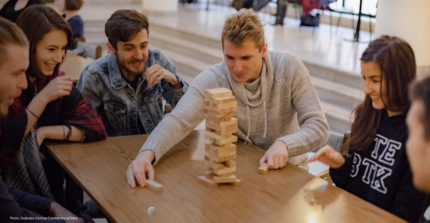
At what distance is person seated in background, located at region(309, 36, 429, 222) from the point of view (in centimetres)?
169

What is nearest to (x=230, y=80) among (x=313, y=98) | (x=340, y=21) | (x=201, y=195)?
(x=313, y=98)

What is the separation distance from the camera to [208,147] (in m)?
1.66

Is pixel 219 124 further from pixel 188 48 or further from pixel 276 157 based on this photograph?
pixel 188 48

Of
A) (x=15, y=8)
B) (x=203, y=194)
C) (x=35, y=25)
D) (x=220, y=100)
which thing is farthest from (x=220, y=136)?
(x=15, y=8)

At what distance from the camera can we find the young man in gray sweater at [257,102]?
1.93 meters

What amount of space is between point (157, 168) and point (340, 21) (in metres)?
8.54

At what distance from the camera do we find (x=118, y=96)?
254 cm

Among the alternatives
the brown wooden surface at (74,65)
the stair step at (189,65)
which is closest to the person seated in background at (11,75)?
the brown wooden surface at (74,65)

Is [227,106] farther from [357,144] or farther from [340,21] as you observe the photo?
[340,21]

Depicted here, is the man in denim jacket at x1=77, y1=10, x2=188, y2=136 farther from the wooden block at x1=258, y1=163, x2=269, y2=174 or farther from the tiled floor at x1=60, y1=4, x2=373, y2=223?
the tiled floor at x1=60, y1=4, x2=373, y2=223

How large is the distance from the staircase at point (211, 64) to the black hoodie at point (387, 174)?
115 cm

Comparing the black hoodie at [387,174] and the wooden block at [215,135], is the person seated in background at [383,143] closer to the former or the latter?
the black hoodie at [387,174]

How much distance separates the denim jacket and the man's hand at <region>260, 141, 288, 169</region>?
0.96 metres

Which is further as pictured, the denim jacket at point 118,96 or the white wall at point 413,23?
the white wall at point 413,23
